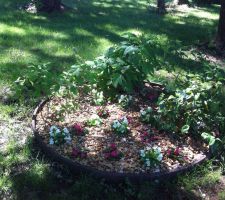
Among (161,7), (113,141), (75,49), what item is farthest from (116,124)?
(161,7)

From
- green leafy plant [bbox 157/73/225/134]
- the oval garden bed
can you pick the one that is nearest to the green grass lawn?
the oval garden bed

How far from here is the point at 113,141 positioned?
5.01 m

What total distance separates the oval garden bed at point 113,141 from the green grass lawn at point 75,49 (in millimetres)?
140

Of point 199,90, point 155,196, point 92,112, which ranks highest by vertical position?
point 199,90

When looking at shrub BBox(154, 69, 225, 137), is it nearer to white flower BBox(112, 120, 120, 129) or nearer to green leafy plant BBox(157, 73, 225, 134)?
green leafy plant BBox(157, 73, 225, 134)

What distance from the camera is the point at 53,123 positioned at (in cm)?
529

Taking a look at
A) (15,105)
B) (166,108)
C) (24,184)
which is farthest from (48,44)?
(24,184)

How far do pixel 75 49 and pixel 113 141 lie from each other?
1982mm

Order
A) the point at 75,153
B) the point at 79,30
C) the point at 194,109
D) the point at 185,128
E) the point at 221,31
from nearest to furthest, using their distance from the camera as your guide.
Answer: the point at 75,153
the point at 185,128
the point at 194,109
the point at 221,31
the point at 79,30

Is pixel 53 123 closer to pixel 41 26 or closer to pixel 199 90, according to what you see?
pixel 199 90

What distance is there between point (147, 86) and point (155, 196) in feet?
7.84

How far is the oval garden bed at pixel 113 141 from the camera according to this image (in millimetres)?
4512

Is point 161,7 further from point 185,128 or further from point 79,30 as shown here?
point 185,128

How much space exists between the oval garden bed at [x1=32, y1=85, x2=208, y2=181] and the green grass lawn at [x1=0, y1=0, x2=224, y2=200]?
14 cm
